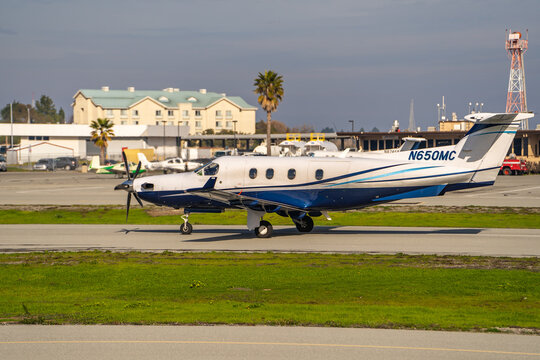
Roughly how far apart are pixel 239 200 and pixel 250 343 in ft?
48.2

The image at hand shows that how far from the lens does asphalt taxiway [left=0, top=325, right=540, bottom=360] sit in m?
10.8

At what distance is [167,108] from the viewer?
161 metres

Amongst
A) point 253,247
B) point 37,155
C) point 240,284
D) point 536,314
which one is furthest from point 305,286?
point 37,155

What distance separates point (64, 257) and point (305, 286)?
9252 millimetres

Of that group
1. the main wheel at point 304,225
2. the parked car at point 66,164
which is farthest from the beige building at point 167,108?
the main wheel at point 304,225

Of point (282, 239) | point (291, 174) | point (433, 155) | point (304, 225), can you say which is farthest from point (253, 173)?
point (433, 155)

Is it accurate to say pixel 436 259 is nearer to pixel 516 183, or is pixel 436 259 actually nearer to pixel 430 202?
pixel 430 202

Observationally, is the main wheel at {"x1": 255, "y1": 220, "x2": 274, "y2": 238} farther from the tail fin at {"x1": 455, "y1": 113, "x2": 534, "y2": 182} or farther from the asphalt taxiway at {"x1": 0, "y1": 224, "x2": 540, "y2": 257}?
the tail fin at {"x1": 455, "y1": 113, "x2": 534, "y2": 182}

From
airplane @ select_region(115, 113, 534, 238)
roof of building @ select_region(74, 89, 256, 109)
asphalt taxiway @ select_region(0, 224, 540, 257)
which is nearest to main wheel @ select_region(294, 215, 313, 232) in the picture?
asphalt taxiway @ select_region(0, 224, 540, 257)

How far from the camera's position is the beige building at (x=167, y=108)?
Result: 158125 millimetres

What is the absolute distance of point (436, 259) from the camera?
20891 mm

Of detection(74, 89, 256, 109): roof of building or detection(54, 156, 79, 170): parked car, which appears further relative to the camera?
detection(74, 89, 256, 109): roof of building

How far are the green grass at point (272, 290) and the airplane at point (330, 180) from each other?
4.46 m

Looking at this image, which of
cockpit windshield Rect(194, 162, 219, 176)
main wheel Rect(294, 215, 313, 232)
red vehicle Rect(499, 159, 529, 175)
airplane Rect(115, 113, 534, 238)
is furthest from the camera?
red vehicle Rect(499, 159, 529, 175)
